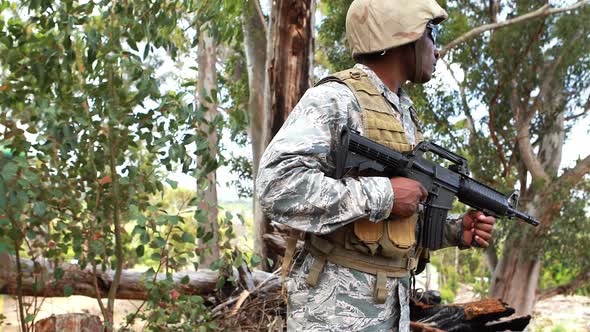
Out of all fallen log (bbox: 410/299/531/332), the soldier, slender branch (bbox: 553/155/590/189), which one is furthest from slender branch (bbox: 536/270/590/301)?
the soldier

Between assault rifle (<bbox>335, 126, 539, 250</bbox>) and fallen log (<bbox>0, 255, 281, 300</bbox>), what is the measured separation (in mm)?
1842

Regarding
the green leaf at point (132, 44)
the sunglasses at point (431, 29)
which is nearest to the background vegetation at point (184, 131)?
the green leaf at point (132, 44)

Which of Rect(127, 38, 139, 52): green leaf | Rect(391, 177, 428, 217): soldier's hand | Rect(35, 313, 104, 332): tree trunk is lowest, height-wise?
Rect(35, 313, 104, 332): tree trunk

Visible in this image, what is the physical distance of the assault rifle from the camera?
2156 mm

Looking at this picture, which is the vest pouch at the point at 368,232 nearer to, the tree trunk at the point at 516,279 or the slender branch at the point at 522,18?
the slender branch at the point at 522,18

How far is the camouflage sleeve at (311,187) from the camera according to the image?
2055mm

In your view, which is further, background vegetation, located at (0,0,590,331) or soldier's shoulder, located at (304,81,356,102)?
background vegetation, located at (0,0,590,331)

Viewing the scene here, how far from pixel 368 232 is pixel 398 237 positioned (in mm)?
102

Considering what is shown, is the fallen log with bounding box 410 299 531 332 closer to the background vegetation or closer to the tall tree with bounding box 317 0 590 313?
the background vegetation

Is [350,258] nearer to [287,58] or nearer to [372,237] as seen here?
[372,237]

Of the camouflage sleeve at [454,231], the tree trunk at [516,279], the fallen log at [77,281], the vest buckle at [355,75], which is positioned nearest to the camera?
the vest buckle at [355,75]

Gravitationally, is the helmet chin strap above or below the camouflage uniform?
above

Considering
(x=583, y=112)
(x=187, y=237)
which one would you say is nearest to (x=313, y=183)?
(x=187, y=237)

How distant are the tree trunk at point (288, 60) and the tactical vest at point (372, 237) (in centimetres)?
472
